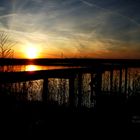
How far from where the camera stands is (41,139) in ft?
14.7

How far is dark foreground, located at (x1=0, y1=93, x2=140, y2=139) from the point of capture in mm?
4062

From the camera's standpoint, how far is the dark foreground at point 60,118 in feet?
13.3

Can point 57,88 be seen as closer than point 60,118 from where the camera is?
No

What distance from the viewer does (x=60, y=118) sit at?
5176mm

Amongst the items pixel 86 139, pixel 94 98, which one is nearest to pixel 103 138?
pixel 86 139

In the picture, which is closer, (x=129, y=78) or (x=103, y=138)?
(x=103, y=138)

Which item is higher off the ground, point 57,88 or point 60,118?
point 57,88

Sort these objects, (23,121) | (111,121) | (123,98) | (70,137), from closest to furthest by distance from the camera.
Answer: (23,121)
(70,137)
(111,121)
(123,98)

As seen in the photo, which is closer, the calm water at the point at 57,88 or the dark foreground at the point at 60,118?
the dark foreground at the point at 60,118

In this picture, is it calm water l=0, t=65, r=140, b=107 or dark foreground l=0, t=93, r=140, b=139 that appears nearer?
dark foreground l=0, t=93, r=140, b=139

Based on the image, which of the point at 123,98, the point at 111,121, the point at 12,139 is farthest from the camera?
the point at 123,98

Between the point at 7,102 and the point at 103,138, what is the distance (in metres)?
1.93

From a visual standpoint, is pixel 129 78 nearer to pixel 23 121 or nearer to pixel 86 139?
pixel 86 139

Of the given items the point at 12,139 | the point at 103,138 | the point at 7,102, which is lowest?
the point at 103,138
